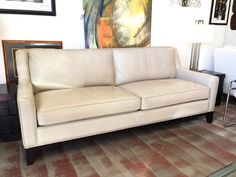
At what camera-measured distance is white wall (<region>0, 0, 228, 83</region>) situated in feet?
7.51

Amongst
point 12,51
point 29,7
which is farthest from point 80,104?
point 29,7

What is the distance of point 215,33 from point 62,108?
3.08m

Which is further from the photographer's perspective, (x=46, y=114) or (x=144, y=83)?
(x=144, y=83)

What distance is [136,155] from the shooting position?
6.25 ft

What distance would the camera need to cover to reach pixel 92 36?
2631 millimetres

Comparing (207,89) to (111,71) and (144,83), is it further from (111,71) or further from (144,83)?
(111,71)

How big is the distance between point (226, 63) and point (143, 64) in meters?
1.38

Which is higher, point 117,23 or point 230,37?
point 117,23

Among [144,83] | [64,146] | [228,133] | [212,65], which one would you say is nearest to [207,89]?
[228,133]

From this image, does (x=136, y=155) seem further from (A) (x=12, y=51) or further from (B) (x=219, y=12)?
(B) (x=219, y=12)

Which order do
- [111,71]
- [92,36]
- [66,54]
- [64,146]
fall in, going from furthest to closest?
1. [92,36]
2. [111,71]
3. [66,54]
4. [64,146]

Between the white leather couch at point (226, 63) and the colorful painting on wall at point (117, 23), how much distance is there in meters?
1.13

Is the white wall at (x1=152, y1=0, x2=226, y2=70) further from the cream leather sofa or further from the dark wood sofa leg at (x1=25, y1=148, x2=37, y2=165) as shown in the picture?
the dark wood sofa leg at (x1=25, y1=148, x2=37, y2=165)

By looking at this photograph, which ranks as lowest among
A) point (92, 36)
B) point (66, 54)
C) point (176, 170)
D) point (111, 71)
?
point (176, 170)
